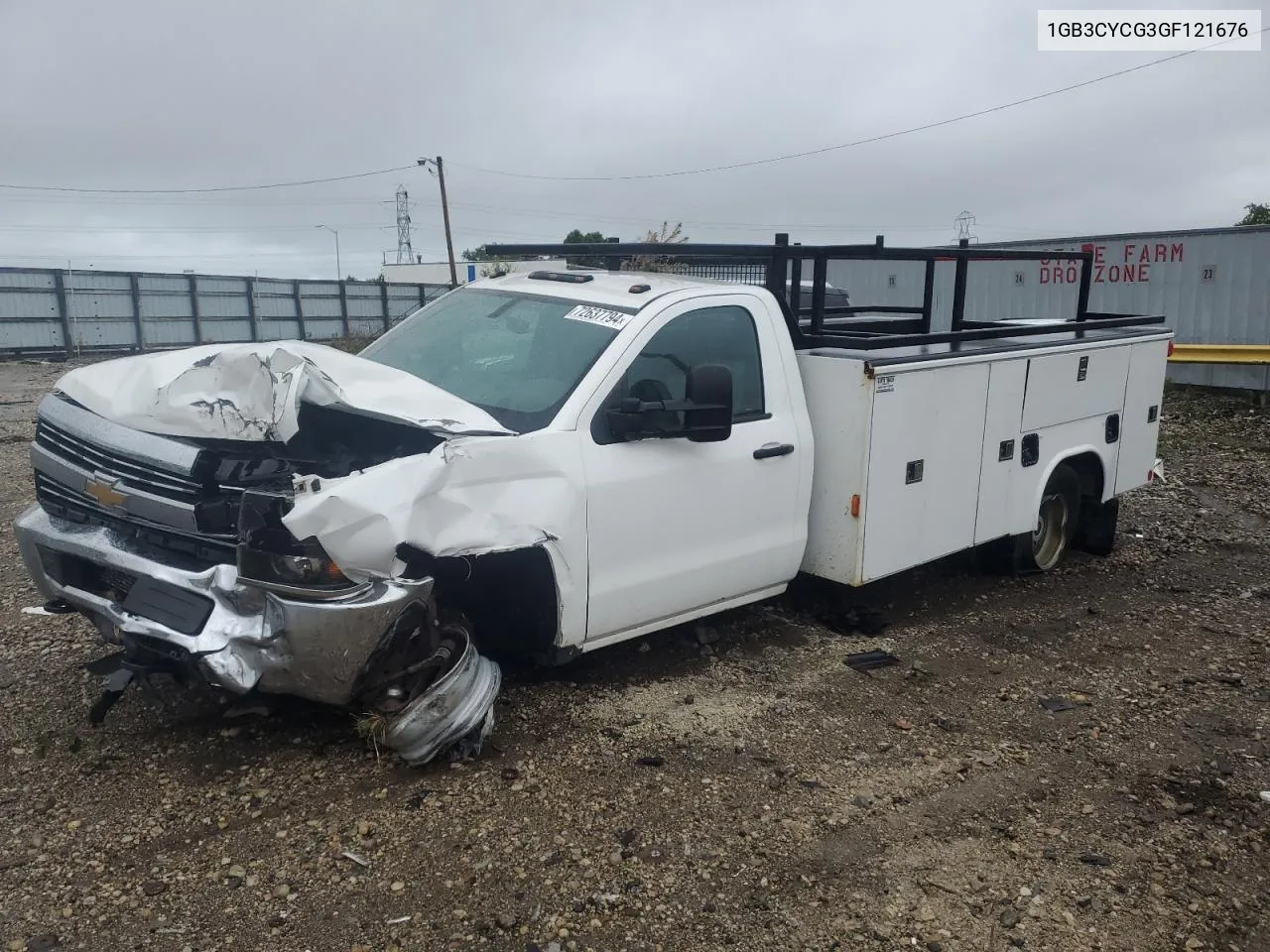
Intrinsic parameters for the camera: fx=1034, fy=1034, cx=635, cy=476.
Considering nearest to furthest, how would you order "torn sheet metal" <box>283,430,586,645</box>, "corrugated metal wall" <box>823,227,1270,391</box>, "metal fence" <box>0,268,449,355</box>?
"torn sheet metal" <box>283,430,586,645</box>
"corrugated metal wall" <box>823,227,1270,391</box>
"metal fence" <box>0,268,449,355</box>

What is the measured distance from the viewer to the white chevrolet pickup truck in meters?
3.52

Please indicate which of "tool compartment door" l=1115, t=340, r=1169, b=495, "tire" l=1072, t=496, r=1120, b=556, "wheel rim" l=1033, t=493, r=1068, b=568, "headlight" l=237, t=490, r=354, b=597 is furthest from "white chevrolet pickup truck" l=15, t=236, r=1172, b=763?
"tire" l=1072, t=496, r=1120, b=556

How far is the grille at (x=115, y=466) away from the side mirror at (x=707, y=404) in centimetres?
190

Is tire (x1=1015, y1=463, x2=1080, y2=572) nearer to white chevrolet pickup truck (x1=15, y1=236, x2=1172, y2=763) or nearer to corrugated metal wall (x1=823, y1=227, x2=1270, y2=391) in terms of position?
white chevrolet pickup truck (x1=15, y1=236, x2=1172, y2=763)

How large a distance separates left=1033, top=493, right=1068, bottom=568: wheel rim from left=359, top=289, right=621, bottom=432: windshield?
370cm

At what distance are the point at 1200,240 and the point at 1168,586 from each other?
13.1 m

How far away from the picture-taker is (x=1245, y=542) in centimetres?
774

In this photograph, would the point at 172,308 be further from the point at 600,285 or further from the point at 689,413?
the point at 689,413

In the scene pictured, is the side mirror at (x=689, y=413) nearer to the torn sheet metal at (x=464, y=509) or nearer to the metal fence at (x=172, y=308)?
the torn sheet metal at (x=464, y=509)

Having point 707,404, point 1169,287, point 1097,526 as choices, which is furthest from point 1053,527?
point 1169,287

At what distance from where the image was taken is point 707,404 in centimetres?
423

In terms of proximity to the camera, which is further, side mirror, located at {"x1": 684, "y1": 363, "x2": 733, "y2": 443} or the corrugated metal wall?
the corrugated metal wall

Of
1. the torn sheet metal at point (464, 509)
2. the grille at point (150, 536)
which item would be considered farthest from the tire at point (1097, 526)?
the grille at point (150, 536)

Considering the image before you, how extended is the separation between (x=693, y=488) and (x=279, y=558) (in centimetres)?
182
